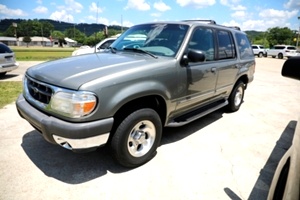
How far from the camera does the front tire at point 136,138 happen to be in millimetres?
2824

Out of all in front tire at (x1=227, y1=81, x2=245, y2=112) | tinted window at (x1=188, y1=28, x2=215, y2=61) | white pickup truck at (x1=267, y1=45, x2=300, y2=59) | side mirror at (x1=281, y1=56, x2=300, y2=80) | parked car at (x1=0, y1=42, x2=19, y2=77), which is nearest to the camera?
side mirror at (x1=281, y1=56, x2=300, y2=80)

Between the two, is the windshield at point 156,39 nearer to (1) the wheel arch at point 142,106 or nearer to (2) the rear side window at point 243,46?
(1) the wheel arch at point 142,106

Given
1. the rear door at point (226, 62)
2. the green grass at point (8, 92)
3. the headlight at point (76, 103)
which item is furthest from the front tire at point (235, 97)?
the green grass at point (8, 92)

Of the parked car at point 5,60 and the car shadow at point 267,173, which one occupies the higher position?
the parked car at point 5,60

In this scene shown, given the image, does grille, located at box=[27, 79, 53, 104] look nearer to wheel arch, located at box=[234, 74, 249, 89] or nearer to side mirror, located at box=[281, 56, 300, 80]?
side mirror, located at box=[281, 56, 300, 80]

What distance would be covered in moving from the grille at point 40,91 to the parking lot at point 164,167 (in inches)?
37.1

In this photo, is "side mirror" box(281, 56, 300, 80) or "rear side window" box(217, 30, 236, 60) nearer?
"side mirror" box(281, 56, 300, 80)

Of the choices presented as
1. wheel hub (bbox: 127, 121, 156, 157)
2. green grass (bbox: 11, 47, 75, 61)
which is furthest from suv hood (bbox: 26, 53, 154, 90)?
green grass (bbox: 11, 47, 75, 61)

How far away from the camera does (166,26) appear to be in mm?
3902

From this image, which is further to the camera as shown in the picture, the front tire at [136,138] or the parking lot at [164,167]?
the front tire at [136,138]

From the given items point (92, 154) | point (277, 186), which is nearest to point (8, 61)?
point (92, 154)

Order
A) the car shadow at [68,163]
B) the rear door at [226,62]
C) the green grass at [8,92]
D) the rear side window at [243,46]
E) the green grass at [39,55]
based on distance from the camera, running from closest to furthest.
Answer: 1. the car shadow at [68,163]
2. the rear door at [226,62]
3. the rear side window at [243,46]
4. the green grass at [8,92]
5. the green grass at [39,55]

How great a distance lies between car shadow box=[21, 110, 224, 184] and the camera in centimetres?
297

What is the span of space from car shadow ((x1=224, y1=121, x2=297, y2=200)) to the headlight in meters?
1.87
